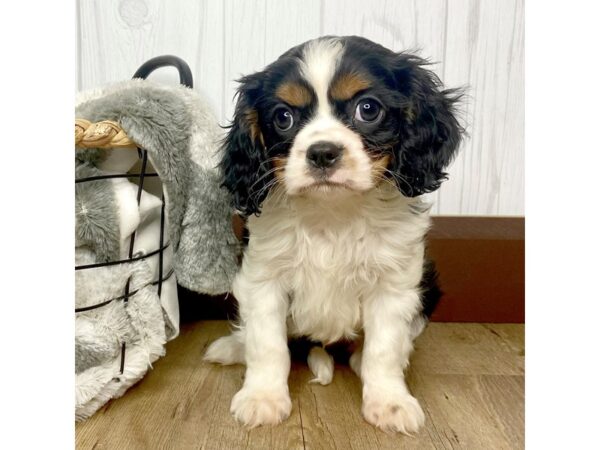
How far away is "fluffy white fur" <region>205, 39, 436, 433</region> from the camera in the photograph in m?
1.39

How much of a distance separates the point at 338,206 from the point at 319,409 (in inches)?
19.4

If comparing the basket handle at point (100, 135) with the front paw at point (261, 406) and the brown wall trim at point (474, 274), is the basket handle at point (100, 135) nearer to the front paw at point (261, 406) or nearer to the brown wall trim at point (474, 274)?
the front paw at point (261, 406)

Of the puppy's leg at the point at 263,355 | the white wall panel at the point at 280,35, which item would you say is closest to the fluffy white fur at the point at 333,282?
the puppy's leg at the point at 263,355

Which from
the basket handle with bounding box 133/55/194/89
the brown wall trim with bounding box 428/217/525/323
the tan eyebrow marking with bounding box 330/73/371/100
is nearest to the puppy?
the tan eyebrow marking with bounding box 330/73/371/100

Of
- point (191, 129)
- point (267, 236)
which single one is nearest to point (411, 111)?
point (267, 236)

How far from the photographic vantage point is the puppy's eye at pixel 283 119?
4.46 feet

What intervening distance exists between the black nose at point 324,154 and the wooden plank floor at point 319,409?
1.93ft

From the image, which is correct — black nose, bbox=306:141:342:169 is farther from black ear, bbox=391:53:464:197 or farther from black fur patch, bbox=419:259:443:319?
black fur patch, bbox=419:259:443:319

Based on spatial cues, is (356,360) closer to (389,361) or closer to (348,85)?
(389,361)

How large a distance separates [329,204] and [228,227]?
1.04ft

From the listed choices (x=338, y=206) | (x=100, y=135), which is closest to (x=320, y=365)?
(x=338, y=206)

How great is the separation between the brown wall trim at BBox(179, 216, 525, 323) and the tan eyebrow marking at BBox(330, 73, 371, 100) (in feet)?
2.91
